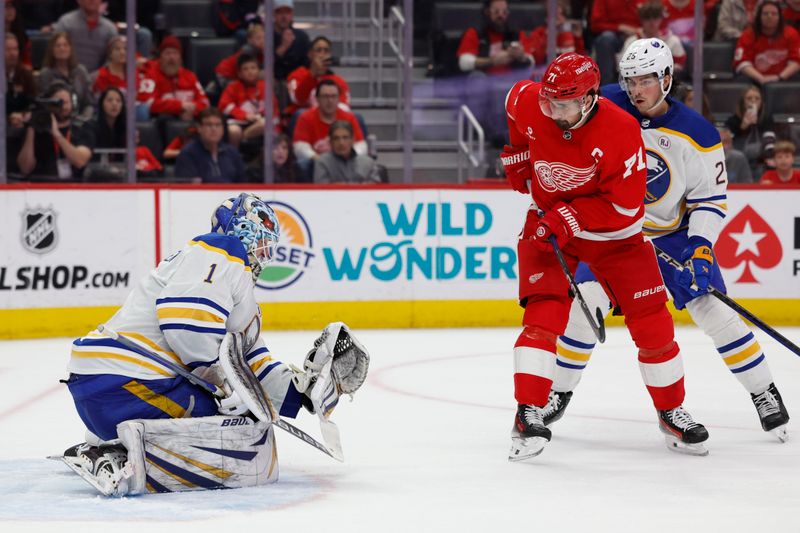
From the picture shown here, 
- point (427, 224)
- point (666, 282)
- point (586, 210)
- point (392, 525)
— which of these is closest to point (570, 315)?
point (666, 282)

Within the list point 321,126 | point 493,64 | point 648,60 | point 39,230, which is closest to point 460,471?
point 648,60

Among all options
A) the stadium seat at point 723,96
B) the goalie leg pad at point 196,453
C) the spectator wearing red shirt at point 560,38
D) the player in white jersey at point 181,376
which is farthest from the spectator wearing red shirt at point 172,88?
the goalie leg pad at point 196,453

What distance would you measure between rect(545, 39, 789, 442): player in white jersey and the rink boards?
2996 mm

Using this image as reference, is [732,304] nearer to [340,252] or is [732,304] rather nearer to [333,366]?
[333,366]

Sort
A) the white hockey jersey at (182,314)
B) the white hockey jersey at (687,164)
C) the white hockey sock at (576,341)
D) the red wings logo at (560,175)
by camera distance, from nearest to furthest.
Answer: the white hockey jersey at (182,314), the red wings logo at (560,175), the white hockey jersey at (687,164), the white hockey sock at (576,341)

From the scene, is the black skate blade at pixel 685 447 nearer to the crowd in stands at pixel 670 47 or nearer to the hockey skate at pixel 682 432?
the hockey skate at pixel 682 432

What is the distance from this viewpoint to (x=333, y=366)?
11.4 feet

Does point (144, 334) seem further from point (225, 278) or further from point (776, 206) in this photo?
point (776, 206)

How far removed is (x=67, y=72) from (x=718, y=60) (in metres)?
4.09

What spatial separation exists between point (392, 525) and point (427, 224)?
14.0 feet

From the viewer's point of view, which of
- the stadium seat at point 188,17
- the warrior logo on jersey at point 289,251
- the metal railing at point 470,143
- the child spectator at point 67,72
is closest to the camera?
the warrior logo on jersey at point 289,251

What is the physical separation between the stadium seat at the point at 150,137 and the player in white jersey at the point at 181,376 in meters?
4.23

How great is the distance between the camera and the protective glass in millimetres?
3641

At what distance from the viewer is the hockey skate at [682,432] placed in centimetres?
389
